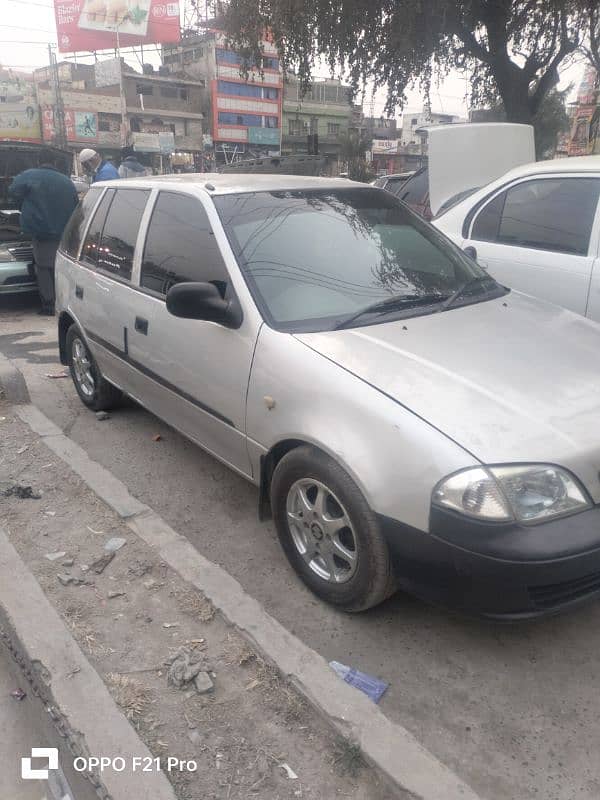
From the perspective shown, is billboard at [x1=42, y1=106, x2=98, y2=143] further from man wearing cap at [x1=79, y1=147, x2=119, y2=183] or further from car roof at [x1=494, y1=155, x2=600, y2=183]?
car roof at [x1=494, y1=155, x2=600, y2=183]

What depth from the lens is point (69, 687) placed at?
88.0 inches

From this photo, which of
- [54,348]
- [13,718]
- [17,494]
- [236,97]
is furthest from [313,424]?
[236,97]

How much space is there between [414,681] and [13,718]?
1.48 meters

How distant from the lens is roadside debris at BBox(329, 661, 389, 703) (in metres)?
2.27

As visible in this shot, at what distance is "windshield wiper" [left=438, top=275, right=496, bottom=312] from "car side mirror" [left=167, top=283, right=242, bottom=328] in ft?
3.22

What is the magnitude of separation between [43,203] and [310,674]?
21.6ft

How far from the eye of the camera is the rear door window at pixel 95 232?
439 cm

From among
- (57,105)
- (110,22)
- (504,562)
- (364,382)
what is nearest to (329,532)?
(364,382)

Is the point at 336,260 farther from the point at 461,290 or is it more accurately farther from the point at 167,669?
the point at 167,669

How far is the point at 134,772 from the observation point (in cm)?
194

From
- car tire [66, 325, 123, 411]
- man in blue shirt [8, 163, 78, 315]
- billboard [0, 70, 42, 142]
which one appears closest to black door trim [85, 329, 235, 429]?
car tire [66, 325, 123, 411]

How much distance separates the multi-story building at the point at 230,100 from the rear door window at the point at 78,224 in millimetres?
59736

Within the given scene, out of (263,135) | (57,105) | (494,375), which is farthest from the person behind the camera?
(263,135)

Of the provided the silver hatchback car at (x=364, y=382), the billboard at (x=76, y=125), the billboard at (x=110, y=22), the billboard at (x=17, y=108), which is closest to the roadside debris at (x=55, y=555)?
the silver hatchback car at (x=364, y=382)
